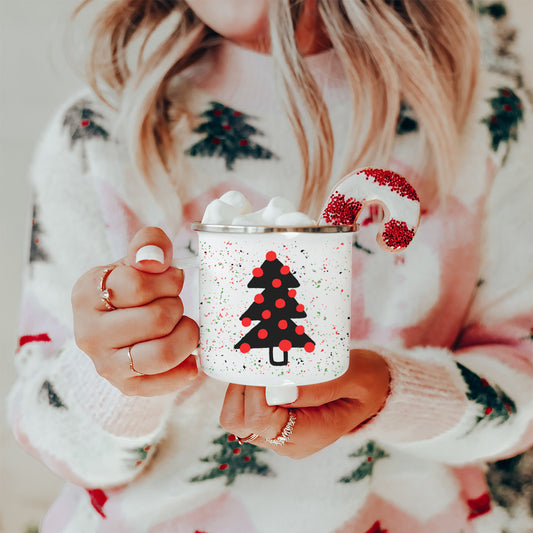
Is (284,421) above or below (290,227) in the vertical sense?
below

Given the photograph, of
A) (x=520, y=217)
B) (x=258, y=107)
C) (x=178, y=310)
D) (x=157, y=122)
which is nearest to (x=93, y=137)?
(x=157, y=122)

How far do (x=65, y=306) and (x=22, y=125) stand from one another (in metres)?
0.38

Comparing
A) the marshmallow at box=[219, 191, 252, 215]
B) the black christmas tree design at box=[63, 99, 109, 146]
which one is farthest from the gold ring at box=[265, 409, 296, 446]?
the black christmas tree design at box=[63, 99, 109, 146]

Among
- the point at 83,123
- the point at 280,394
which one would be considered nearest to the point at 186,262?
the point at 280,394

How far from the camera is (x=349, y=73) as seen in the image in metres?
0.79

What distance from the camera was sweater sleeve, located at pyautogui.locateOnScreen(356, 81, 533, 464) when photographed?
671 millimetres

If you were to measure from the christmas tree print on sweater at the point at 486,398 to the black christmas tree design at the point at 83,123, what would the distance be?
64 cm

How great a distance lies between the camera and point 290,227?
0.41m

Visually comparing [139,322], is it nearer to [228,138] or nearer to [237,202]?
[237,202]

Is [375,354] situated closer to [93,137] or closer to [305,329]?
[305,329]

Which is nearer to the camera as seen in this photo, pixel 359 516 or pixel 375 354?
pixel 375 354

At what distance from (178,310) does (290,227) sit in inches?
5.2

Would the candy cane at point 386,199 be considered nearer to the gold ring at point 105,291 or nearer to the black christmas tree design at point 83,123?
the gold ring at point 105,291

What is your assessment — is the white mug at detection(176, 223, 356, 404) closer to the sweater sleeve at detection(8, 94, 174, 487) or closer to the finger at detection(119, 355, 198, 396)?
the finger at detection(119, 355, 198, 396)
